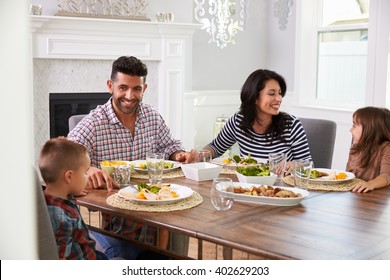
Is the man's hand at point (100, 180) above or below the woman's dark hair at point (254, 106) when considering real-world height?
below

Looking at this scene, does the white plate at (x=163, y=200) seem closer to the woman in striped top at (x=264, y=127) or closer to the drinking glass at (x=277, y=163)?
the drinking glass at (x=277, y=163)

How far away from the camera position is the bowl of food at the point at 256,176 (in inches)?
80.4

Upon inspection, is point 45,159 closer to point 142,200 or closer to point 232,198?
point 142,200

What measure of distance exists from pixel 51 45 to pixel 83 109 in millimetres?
570

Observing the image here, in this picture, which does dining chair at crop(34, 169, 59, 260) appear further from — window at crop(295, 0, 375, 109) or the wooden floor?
window at crop(295, 0, 375, 109)

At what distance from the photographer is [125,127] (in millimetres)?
2502

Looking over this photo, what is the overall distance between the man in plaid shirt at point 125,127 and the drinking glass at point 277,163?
0.41 m

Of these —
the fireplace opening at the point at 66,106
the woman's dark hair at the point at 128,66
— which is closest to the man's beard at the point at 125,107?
the woman's dark hair at the point at 128,66

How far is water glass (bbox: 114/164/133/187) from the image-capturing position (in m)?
2.02

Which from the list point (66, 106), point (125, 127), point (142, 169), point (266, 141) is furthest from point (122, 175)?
Answer: point (66, 106)

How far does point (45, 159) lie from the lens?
5.08ft

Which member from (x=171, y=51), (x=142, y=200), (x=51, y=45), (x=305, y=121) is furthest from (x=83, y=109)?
(x=142, y=200)

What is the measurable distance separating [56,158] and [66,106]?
2965 millimetres

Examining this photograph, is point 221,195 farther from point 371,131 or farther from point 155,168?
point 371,131
